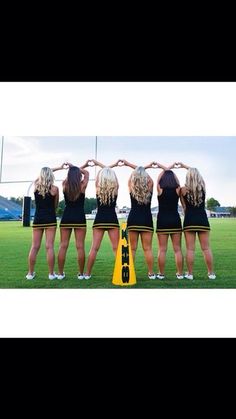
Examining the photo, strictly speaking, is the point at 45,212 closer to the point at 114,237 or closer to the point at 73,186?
the point at 73,186

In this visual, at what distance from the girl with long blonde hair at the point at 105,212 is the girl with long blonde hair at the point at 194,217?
81 centimetres

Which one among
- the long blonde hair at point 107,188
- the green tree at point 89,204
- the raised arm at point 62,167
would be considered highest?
the raised arm at point 62,167

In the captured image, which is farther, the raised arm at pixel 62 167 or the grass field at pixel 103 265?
the raised arm at pixel 62 167

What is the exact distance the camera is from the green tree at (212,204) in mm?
5055

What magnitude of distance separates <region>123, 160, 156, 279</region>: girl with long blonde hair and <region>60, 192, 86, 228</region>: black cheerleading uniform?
549mm

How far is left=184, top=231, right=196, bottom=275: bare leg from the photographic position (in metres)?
4.87

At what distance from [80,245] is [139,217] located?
755mm

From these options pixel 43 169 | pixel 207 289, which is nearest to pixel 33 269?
pixel 43 169

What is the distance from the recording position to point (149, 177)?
4914mm

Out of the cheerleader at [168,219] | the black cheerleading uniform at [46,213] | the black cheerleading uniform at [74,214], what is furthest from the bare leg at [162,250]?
the black cheerleading uniform at [46,213]

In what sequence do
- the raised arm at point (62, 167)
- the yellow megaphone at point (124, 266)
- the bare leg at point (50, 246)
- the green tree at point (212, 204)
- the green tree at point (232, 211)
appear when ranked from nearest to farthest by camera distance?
the yellow megaphone at point (124, 266), the bare leg at point (50, 246), the raised arm at point (62, 167), the green tree at point (212, 204), the green tree at point (232, 211)

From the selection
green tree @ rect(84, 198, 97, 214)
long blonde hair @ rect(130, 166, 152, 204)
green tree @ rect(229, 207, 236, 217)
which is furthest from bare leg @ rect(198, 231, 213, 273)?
green tree @ rect(84, 198, 97, 214)

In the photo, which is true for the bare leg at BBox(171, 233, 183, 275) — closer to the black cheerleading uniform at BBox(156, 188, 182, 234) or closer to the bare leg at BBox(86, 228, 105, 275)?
the black cheerleading uniform at BBox(156, 188, 182, 234)

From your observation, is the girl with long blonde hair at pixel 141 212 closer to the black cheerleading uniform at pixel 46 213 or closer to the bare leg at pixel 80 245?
the bare leg at pixel 80 245
